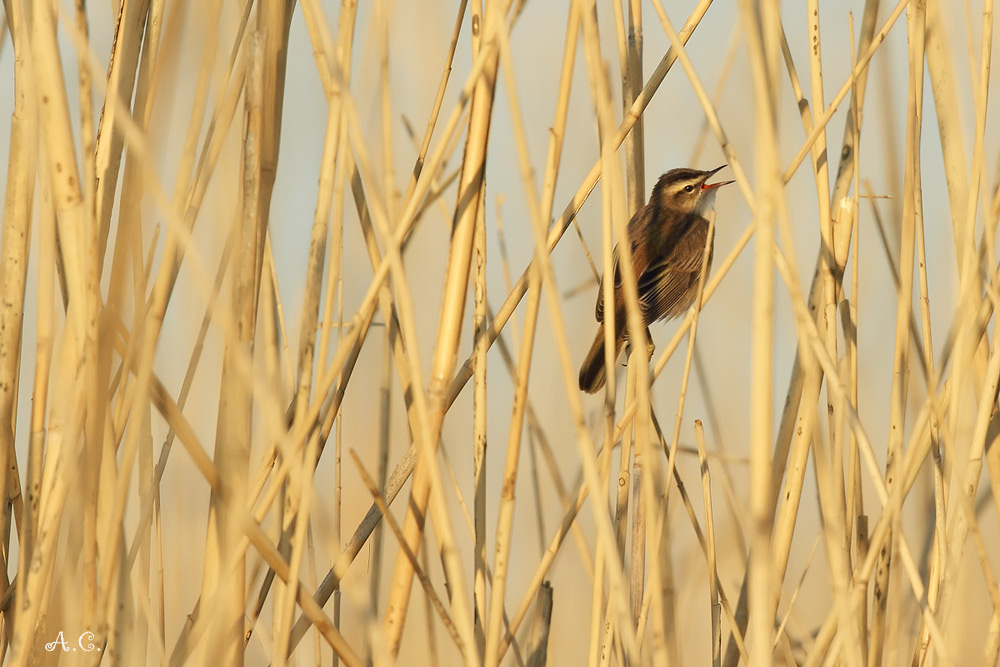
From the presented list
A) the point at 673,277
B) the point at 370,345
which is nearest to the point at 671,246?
the point at 673,277

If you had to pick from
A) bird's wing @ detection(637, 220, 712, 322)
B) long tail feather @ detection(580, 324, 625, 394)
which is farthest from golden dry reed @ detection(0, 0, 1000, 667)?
bird's wing @ detection(637, 220, 712, 322)

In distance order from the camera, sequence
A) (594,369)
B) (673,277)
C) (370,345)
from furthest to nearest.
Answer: (673,277), (594,369), (370,345)

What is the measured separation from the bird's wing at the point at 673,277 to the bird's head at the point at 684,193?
0.10 m

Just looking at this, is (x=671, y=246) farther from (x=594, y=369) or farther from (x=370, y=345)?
(x=370, y=345)

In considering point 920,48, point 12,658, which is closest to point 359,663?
point 12,658

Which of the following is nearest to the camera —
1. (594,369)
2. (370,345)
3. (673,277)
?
(370,345)

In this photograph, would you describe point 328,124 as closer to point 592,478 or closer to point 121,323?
point 121,323

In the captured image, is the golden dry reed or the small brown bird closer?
the golden dry reed

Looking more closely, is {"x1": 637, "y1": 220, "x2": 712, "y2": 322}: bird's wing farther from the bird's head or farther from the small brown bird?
the bird's head

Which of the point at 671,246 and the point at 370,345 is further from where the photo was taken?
the point at 671,246

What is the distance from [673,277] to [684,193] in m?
0.37

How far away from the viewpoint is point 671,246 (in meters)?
3.68

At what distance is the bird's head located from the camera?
Answer: 3609 mm

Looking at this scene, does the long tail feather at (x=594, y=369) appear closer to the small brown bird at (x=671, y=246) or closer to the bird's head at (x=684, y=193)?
the small brown bird at (x=671, y=246)
